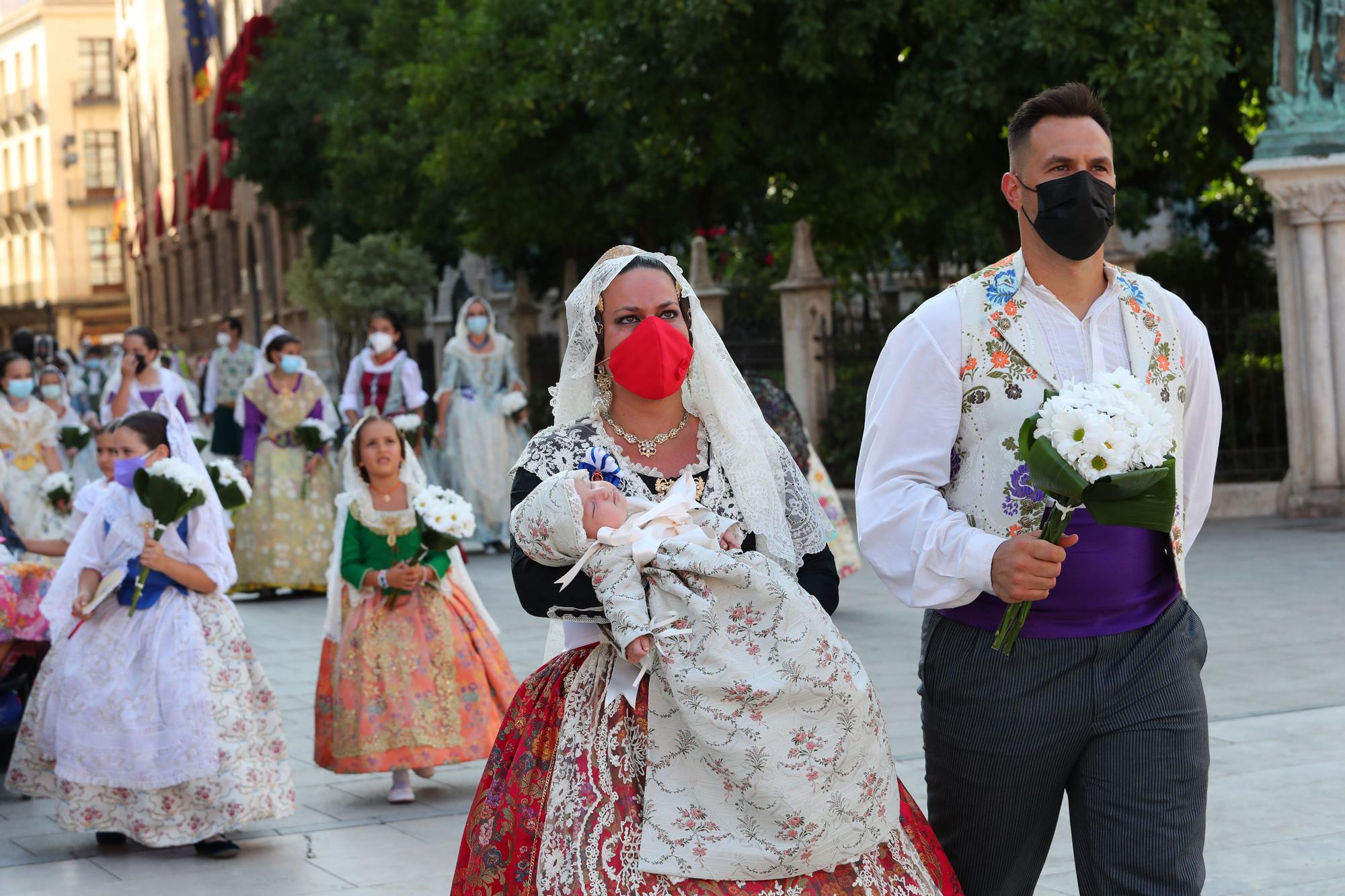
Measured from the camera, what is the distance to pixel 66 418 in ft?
53.4

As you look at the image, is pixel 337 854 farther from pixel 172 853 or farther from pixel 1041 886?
pixel 1041 886

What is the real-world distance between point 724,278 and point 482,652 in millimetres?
17777

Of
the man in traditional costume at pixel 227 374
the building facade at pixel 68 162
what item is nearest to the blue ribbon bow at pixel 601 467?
the man in traditional costume at pixel 227 374

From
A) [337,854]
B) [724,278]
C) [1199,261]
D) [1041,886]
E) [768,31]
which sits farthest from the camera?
[724,278]

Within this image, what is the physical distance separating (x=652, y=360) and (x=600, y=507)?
35 centimetres

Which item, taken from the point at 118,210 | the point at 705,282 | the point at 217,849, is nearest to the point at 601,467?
the point at 217,849

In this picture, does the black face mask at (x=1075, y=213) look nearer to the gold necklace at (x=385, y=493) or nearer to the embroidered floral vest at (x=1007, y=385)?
the embroidered floral vest at (x=1007, y=385)

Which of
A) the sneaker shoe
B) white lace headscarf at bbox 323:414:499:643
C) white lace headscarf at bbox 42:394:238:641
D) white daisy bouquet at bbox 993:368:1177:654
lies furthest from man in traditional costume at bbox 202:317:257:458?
white daisy bouquet at bbox 993:368:1177:654

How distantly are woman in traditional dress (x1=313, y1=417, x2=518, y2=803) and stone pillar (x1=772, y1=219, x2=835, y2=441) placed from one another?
10.7 meters

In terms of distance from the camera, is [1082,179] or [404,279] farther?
[404,279]

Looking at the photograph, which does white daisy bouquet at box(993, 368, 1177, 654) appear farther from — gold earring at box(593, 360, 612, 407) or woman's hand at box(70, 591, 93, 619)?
woman's hand at box(70, 591, 93, 619)

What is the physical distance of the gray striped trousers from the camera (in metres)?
3.57

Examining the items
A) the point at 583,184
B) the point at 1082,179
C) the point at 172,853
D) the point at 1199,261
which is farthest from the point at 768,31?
the point at 1082,179

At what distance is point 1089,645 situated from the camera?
3.59 m
